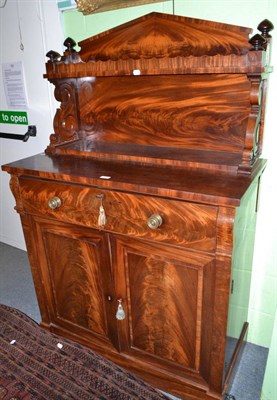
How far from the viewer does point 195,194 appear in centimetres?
100

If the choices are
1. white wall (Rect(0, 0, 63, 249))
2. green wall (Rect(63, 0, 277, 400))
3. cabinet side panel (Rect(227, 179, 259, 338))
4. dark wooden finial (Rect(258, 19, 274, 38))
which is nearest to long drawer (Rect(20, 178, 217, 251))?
cabinet side panel (Rect(227, 179, 259, 338))

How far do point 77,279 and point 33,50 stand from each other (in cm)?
143

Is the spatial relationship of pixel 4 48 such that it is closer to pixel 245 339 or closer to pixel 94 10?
pixel 94 10

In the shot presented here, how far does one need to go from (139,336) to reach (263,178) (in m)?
0.88

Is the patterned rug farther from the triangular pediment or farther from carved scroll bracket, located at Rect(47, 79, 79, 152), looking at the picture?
the triangular pediment

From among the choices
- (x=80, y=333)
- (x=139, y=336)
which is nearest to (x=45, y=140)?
(x=80, y=333)

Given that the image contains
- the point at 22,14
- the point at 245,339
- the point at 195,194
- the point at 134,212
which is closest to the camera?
the point at 195,194

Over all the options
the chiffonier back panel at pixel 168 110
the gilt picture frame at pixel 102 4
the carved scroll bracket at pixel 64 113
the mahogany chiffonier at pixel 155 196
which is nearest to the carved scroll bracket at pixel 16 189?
the mahogany chiffonier at pixel 155 196

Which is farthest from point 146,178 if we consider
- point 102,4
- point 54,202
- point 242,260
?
point 102,4

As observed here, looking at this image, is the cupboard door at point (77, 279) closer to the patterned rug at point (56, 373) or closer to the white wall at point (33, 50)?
the patterned rug at point (56, 373)

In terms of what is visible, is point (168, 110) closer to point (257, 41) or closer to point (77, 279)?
point (257, 41)

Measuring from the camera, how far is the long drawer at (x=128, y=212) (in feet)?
3.46

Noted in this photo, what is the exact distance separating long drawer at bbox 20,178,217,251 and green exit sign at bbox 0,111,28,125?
97 centimetres

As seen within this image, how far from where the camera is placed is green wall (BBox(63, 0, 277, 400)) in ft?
4.20
